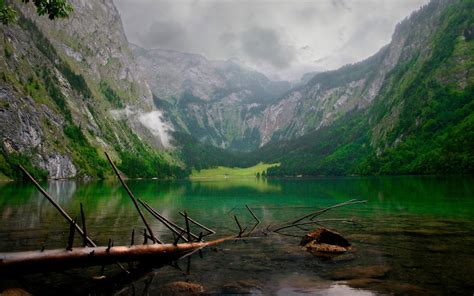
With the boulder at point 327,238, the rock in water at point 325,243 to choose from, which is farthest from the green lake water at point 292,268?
the boulder at point 327,238

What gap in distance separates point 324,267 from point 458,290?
22.0 ft

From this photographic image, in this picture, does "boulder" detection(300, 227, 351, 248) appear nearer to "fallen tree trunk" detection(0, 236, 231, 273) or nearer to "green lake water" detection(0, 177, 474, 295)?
"green lake water" detection(0, 177, 474, 295)

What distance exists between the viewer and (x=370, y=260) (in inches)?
833

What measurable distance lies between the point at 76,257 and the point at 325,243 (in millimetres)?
16440

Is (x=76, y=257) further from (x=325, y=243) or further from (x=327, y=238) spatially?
(x=327, y=238)

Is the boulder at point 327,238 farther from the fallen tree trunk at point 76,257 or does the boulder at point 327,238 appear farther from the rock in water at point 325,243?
the fallen tree trunk at point 76,257

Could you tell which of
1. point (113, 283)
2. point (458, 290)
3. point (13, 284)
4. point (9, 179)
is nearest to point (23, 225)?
point (13, 284)

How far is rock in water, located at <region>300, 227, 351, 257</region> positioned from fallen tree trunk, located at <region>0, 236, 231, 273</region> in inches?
405

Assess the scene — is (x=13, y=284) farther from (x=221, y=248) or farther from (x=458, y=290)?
(x=458, y=290)

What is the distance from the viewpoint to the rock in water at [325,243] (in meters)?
23.7

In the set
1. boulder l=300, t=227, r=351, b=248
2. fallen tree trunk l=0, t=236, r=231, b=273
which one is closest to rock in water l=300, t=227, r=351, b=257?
boulder l=300, t=227, r=351, b=248

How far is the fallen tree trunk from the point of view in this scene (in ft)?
45.0

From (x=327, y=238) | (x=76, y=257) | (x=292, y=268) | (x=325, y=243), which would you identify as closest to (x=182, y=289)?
(x=76, y=257)

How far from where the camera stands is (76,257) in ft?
49.8
